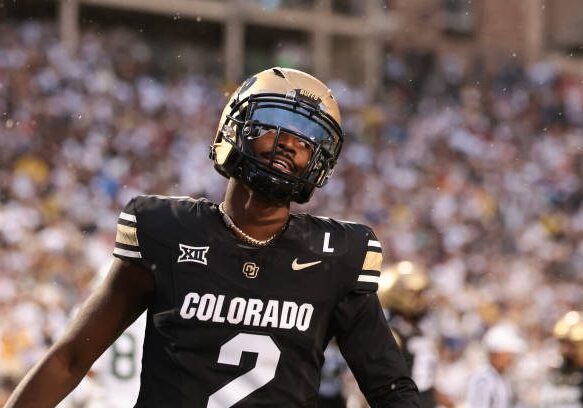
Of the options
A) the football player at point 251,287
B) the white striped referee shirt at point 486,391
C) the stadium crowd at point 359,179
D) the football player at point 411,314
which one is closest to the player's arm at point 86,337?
the football player at point 251,287

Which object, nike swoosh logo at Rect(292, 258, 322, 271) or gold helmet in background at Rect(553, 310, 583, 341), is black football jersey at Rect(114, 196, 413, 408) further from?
gold helmet in background at Rect(553, 310, 583, 341)

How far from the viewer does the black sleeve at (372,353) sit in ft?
9.05

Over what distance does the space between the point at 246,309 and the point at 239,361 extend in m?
0.11

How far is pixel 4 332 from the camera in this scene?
369 inches

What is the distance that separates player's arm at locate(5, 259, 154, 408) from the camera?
2.71m

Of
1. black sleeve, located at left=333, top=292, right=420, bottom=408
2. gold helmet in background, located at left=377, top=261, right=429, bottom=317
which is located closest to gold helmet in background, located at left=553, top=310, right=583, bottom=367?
gold helmet in background, located at left=377, top=261, right=429, bottom=317

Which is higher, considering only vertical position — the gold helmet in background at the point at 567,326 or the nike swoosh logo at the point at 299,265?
the nike swoosh logo at the point at 299,265

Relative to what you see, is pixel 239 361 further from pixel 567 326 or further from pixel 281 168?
pixel 567 326

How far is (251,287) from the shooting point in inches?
105

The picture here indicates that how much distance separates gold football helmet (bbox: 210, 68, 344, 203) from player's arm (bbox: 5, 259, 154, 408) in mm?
317

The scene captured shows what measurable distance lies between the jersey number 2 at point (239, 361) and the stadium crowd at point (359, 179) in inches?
215

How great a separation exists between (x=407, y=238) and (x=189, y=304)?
1299 cm

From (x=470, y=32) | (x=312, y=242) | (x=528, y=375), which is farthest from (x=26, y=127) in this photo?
(x=470, y=32)

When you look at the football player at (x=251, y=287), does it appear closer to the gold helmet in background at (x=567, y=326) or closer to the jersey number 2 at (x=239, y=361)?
the jersey number 2 at (x=239, y=361)
